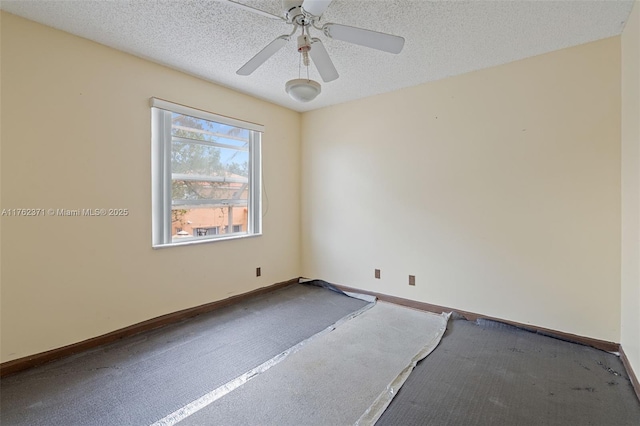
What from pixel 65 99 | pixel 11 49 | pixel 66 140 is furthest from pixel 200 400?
pixel 11 49

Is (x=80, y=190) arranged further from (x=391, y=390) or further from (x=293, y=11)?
(x=391, y=390)

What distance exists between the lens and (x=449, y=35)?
2188mm

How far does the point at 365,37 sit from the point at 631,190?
2063mm

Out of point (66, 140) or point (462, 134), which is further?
point (462, 134)

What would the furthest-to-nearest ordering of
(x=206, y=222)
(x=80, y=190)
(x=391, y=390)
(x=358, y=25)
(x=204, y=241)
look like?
1. (x=206, y=222)
2. (x=204, y=241)
3. (x=80, y=190)
4. (x=358, y=25)
5. (x=391, y=390)

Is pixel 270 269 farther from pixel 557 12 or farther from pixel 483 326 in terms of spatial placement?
pixel 557 12

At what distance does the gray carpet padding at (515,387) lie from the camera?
5.26ft

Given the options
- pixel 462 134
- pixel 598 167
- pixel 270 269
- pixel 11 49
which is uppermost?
pixel 11 49

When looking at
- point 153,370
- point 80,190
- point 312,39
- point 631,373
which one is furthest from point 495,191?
point 80,190

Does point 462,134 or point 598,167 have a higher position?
point 462,134

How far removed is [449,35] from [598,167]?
155 cm

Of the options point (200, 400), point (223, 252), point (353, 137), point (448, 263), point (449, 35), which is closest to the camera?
point (200, 400)

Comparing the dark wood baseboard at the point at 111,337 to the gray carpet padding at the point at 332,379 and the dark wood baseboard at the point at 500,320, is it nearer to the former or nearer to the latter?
the gray carpet padding at the point at 332,379

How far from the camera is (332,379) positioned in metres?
1.94
